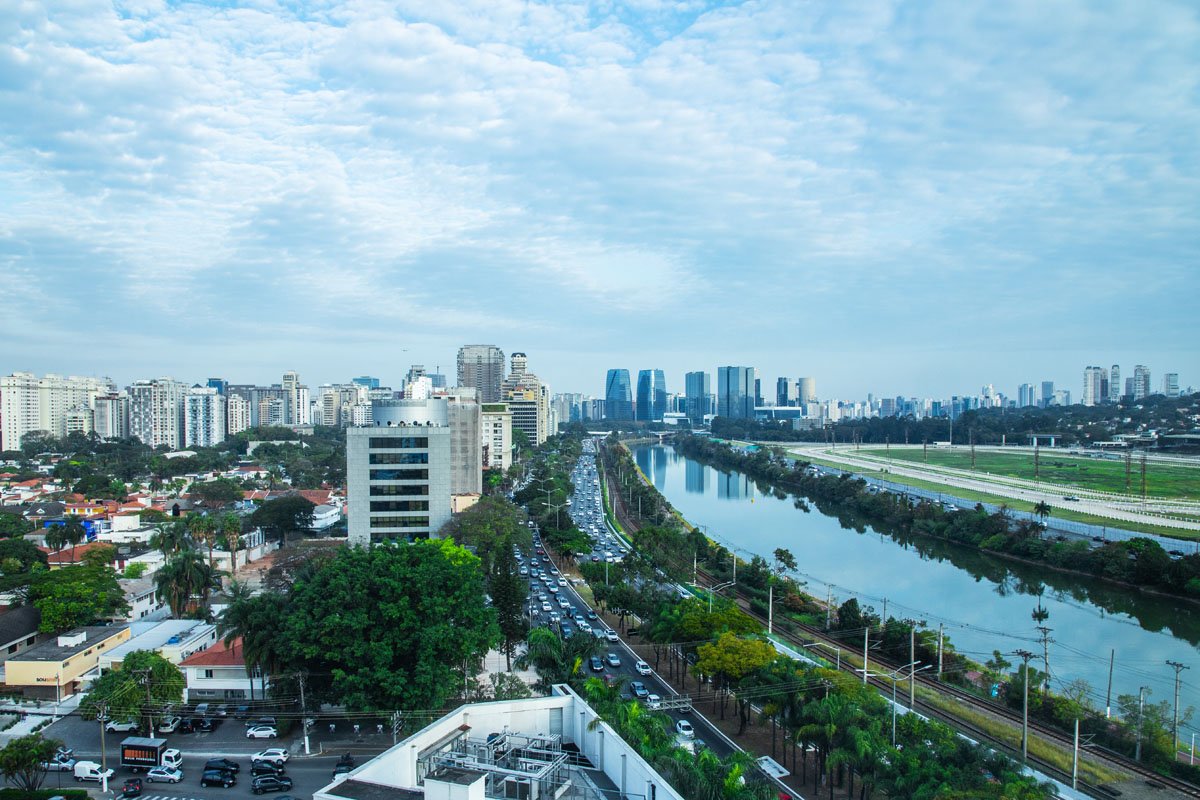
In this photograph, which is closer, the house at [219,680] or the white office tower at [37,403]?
the house at [219,680]

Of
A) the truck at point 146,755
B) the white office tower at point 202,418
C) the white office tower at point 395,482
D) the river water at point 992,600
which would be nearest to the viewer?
the truck at point 146,755

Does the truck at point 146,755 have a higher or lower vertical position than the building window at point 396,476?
lower

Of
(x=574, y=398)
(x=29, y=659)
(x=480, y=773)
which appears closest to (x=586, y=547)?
(x=29, y=659)

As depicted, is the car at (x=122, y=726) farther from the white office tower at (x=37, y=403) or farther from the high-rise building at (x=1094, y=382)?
the high-rise building at (x=1094, y=382)

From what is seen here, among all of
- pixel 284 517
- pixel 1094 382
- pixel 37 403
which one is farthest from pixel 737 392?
pixel 284 517

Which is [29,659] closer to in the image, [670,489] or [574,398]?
[670,489]

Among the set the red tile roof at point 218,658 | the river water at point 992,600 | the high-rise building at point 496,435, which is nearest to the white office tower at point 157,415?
the high-rise building at point 496,435

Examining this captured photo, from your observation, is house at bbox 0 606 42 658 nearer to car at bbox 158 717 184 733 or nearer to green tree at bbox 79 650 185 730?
green tree at bbox 79 650 185 730
